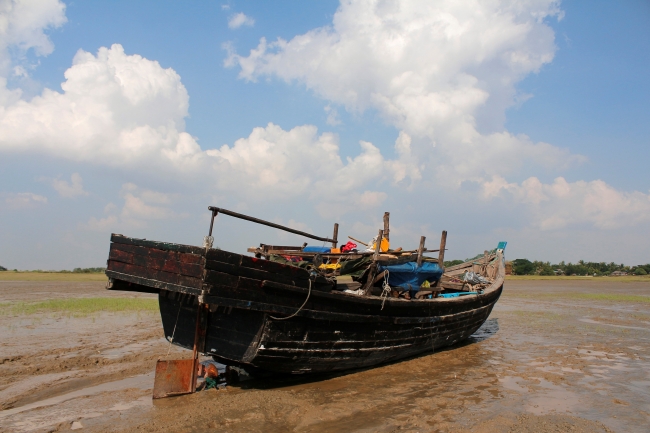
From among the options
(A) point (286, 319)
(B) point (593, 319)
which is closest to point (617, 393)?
(A) point (286, 319)

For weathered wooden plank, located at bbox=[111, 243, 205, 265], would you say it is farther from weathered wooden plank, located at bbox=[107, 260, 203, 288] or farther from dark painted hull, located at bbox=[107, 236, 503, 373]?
weathered wooden plank, located at bbox=[107, 260, 203, 288]

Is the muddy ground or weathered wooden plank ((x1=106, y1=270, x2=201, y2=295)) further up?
weathered wooden plank ((x1=106, y1=270, x2=201, y2=295))

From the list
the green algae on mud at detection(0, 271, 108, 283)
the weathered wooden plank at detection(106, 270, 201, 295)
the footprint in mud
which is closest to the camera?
the weathered wooden plank at detection(106, 270, 201, 295)

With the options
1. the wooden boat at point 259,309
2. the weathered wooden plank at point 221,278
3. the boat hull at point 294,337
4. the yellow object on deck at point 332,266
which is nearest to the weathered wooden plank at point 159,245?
the wooden boat at point 259,309

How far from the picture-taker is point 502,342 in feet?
35.6

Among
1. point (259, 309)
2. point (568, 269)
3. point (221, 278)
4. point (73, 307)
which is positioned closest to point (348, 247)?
point (259, 309)

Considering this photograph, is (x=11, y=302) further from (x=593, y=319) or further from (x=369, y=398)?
(x=593, y=319)

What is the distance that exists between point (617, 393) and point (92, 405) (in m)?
7.70

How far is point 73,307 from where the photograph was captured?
50.4ft

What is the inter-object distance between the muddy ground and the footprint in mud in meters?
0.94

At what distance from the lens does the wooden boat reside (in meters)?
5.41

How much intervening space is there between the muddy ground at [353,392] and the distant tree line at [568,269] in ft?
163

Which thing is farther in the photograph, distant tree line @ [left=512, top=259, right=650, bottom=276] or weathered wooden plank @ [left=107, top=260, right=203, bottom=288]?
distant tree line @ [left=512, top=259, right=650, bottom=276]

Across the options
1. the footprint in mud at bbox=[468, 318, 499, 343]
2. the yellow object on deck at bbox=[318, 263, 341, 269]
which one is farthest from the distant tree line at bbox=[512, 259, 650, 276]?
the yellow object on deck at bbox=[318, 263, 341, 269]
